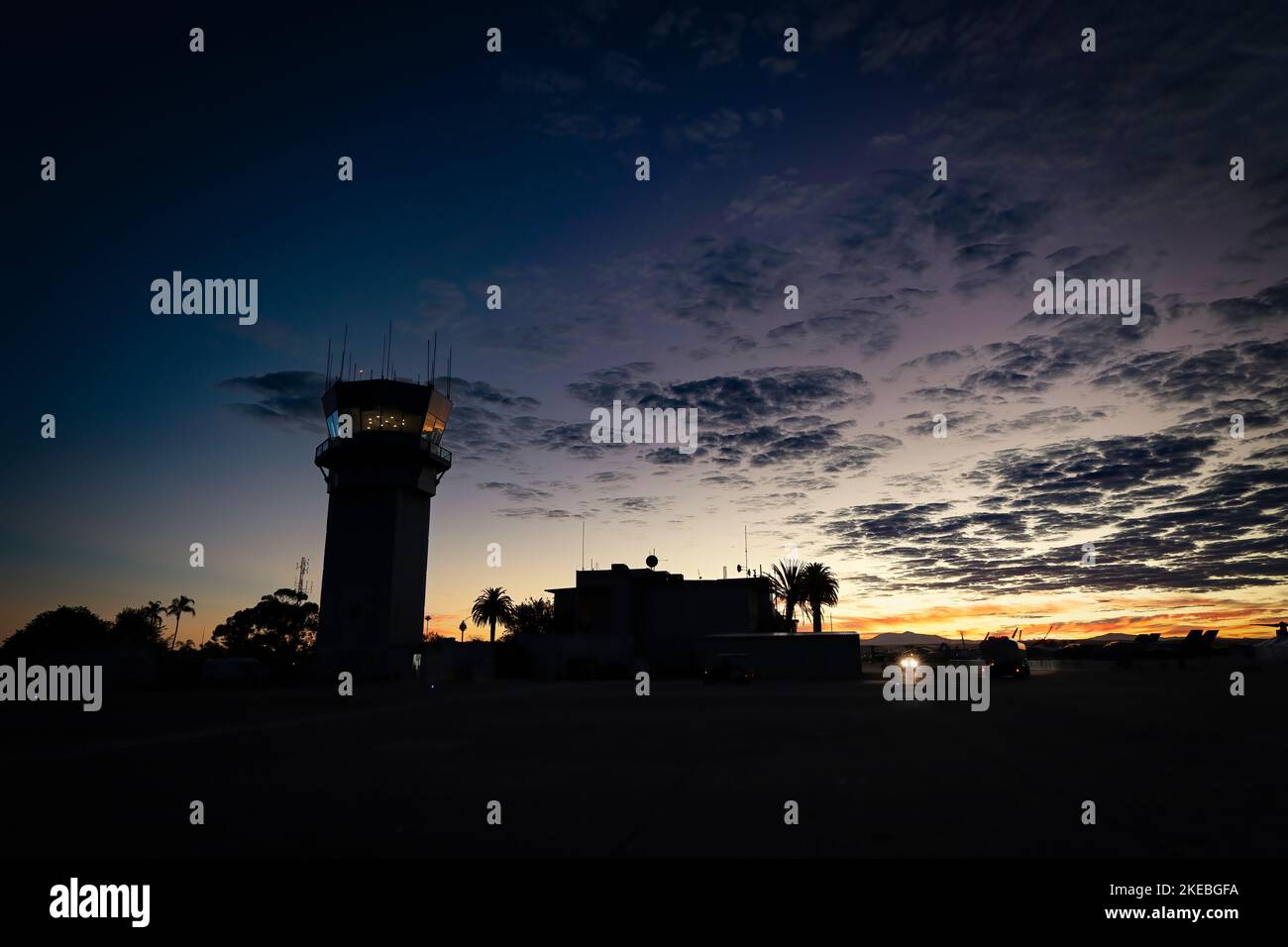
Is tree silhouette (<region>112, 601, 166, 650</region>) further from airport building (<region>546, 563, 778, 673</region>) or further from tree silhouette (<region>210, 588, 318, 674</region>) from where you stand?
airport building (<region>546, 563, 778, 673</region>)

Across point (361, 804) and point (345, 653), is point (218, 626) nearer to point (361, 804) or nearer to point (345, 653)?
point (345, 653)

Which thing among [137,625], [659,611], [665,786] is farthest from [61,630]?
[665,786]

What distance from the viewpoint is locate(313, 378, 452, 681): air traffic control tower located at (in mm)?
48750

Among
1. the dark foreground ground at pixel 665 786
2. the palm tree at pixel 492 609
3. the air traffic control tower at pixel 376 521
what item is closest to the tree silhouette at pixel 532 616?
the palm tree at pixel 492 609

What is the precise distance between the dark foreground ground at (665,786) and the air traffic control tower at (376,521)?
91.2 ft

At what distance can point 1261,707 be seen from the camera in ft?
71.7

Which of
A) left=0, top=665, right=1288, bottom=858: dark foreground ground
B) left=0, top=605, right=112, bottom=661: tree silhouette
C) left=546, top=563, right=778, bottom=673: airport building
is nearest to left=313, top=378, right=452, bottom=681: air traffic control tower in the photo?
left=546, top=563, right=778, bottom=673: airport building

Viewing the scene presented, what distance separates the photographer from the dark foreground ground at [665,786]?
7.41 metres

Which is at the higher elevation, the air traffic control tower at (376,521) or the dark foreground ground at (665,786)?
the air traffic control tower at (376,521)

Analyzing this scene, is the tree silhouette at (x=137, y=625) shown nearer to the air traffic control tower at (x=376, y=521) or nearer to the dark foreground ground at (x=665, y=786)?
the air traffic control tower at (x=376, y=521)

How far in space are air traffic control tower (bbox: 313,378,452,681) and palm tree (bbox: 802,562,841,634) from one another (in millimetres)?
45028

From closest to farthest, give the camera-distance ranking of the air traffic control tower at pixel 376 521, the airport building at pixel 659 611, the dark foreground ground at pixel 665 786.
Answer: the dark foreground ground at pixel 665 786 < the air traffic control tower at pixel 376 521 < the airport building at pixel 659 611
